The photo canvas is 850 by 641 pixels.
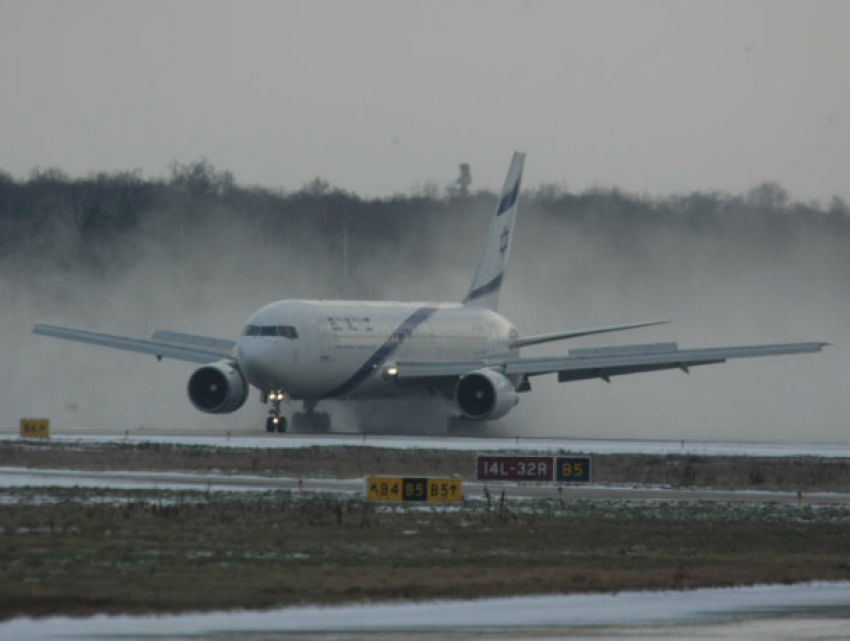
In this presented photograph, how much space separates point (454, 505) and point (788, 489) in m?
10.5

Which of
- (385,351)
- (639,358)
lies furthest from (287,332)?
(639,358)

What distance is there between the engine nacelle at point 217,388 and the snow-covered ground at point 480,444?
2364 millimetres

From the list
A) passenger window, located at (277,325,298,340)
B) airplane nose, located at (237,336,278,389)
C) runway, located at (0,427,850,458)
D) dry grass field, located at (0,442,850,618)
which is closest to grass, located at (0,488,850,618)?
dry grass field, located at (0,442,850,618)

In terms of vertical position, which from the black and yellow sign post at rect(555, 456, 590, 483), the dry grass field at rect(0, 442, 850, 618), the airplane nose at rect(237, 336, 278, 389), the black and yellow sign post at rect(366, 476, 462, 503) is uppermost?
the airplane nose at rect(237, 336, 278, 389)

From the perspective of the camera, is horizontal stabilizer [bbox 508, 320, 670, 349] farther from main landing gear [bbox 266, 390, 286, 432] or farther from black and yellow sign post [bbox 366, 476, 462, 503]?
black and yellow sign post [bbox 366, 476, 462, 503]

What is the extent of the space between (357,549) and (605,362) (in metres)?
38.2

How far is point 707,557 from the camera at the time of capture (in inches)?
1125

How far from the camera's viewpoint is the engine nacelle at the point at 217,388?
6525 centimetres

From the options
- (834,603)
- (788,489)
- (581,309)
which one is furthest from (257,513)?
(581,309)

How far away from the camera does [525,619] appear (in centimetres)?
2145

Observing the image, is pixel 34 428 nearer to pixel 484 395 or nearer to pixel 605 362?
pixel 484 395

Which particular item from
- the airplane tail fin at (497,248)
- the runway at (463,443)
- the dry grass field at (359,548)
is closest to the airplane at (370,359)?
the runway at (463,443)

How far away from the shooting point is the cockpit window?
64.2m

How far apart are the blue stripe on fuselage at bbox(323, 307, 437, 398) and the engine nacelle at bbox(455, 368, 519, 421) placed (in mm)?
3134
